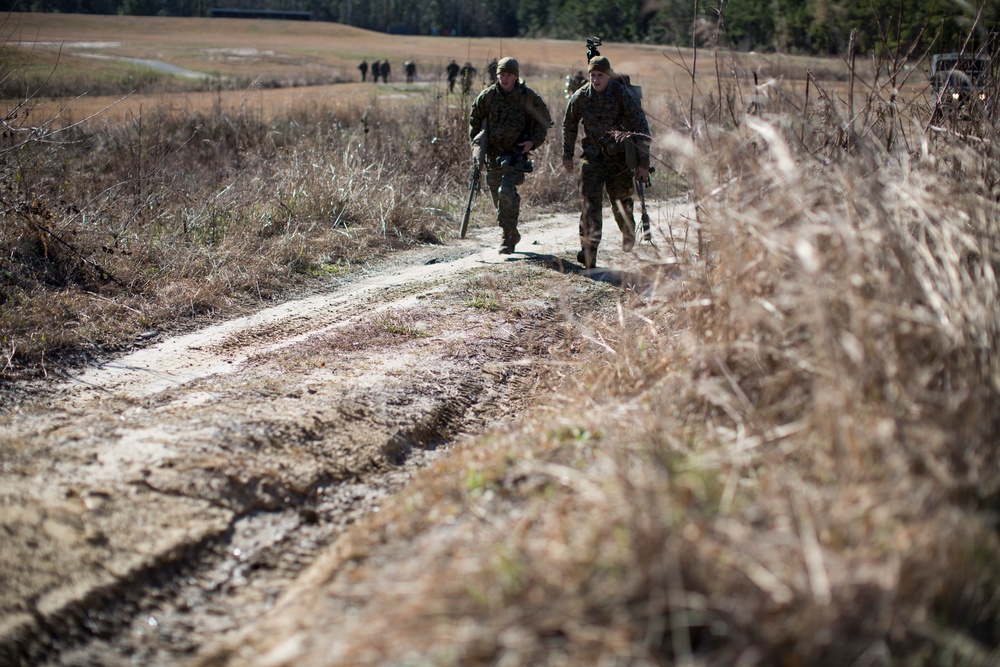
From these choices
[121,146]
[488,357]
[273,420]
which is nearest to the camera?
[273,420]

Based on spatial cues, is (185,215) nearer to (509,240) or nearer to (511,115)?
(509,240)

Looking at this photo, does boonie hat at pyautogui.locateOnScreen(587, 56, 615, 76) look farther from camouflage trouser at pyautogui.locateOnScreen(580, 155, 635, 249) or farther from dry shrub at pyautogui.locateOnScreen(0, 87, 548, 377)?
dry shrub at pyautogui.locateOnScreen(0, 87, 548, 377)

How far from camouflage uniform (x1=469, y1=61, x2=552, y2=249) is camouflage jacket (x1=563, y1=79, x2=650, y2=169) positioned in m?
0.79

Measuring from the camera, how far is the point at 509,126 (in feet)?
27.8

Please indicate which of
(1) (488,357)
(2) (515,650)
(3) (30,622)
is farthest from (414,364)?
(2) (515,650)

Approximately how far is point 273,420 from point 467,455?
3.74 feet

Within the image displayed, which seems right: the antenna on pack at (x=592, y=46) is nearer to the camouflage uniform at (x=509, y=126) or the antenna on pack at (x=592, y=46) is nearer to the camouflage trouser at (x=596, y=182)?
the camouflage uniform at (x=509, y=126)

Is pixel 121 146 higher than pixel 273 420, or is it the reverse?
pixel 121 146

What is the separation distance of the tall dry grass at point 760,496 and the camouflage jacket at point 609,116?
3.45m

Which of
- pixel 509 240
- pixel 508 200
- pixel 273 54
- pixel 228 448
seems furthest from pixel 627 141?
pixel 273 54

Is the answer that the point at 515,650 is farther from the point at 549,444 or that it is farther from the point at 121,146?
the point at 121,146

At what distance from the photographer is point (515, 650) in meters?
2.25

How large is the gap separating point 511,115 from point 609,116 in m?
1.28

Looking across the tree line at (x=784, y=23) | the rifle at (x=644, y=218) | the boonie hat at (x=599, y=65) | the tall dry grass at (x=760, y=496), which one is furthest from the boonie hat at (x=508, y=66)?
the tall dry grass at (x=760, y=496)
